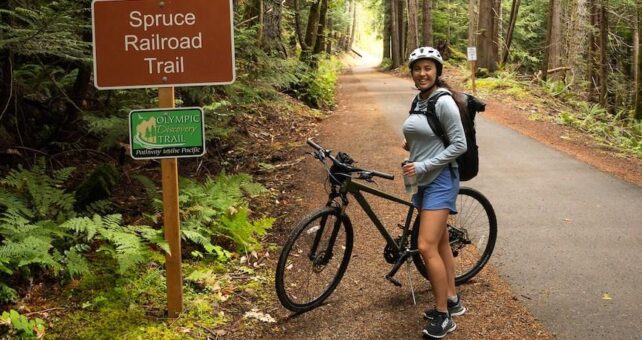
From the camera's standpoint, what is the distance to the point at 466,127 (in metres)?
4.19

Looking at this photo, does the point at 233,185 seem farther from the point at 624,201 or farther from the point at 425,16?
the point at 425,16

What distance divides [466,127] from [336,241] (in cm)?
150

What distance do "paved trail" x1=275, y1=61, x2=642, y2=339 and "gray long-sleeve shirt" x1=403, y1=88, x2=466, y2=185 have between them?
136cm

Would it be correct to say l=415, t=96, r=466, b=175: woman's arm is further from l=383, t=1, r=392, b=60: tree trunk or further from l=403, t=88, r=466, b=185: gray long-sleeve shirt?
l=383, t=1, r=392, b=60: tree trunk

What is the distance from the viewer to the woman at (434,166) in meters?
3.98

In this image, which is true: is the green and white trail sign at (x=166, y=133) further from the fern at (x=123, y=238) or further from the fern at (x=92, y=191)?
the fern at (x=92, y=191)

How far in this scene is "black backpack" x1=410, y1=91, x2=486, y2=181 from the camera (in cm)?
405

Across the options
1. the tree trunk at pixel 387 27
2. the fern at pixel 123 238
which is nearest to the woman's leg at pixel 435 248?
the fern at pixel 123 238

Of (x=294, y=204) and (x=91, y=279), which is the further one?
(x=294, y=204)

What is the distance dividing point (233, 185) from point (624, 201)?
19.8 feet

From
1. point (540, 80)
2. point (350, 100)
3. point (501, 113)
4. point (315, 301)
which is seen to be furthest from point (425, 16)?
point (315, 301)

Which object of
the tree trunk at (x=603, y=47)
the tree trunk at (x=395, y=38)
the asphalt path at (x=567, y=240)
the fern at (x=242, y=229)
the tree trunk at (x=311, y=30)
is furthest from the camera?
the tree trunk at (x=395, y=38)

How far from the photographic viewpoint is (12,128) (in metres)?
6.44

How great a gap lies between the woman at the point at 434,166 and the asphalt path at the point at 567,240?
1.08m
